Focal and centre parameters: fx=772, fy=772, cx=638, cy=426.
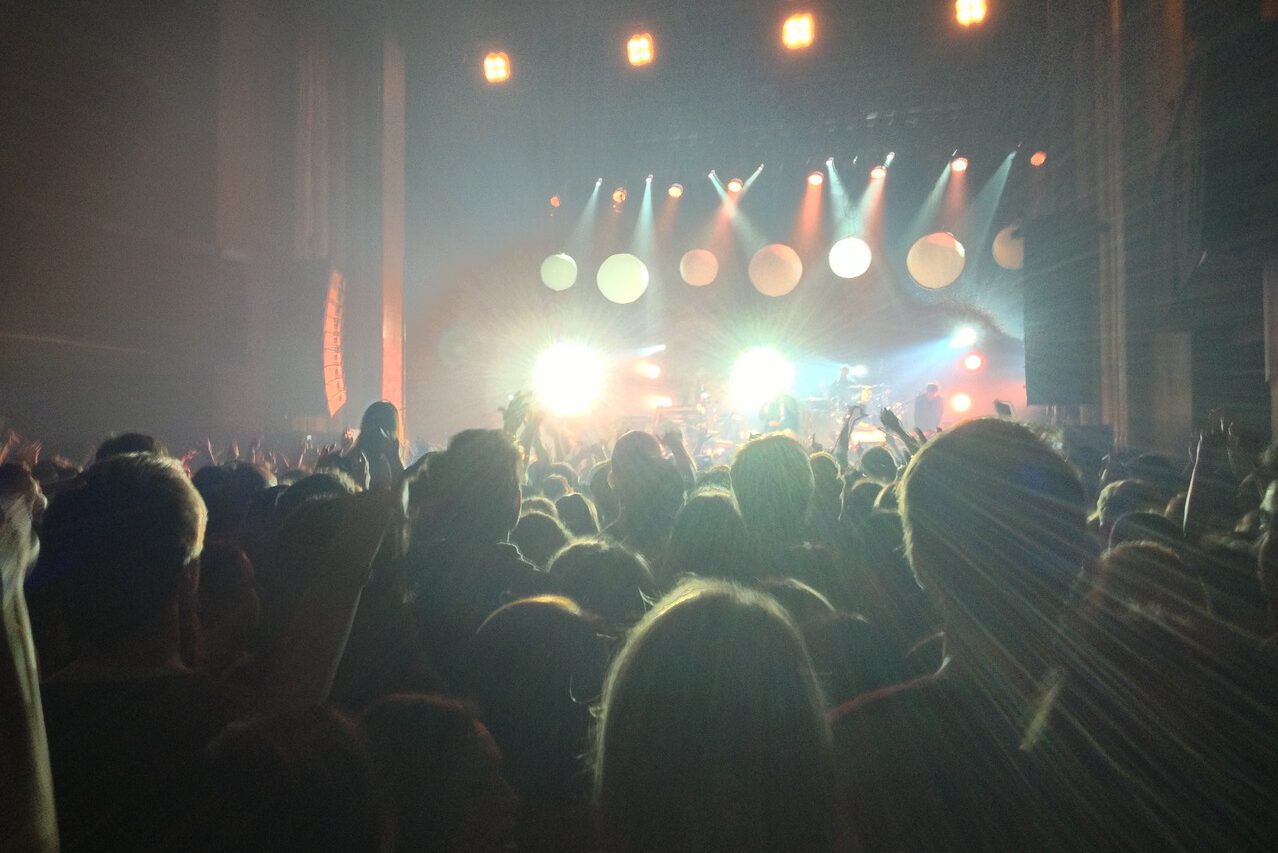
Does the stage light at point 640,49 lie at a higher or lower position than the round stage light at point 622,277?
higher

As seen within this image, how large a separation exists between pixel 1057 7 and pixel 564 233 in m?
12.2

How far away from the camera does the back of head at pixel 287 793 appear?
1396 mm

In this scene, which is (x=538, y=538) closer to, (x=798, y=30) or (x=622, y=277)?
(x=798, y=30)

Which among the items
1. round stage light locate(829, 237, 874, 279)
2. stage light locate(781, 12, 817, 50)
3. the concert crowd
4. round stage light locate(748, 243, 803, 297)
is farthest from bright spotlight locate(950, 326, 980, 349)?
the concert crowd

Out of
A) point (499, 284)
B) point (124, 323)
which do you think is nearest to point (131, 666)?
point (124, 323)

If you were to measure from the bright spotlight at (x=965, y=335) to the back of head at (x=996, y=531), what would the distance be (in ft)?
73.8

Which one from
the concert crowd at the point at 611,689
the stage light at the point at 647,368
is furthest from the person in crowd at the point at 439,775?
the stage light at the point at 647,368

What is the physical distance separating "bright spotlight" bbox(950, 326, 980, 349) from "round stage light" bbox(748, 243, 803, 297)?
589cm

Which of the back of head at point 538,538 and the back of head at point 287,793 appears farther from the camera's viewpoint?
the back of head at point 538,538

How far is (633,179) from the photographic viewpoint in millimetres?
19844

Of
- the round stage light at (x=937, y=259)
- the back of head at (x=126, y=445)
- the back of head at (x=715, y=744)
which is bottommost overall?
the back of head at (x=715, y=744)

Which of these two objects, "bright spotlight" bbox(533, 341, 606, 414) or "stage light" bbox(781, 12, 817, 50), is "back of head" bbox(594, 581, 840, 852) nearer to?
"stage light" bbox(781, 12, 817, 50)

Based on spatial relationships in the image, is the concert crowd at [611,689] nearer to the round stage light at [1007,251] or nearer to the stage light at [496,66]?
the stage light at [496,66]

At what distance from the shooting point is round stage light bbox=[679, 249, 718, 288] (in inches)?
803
